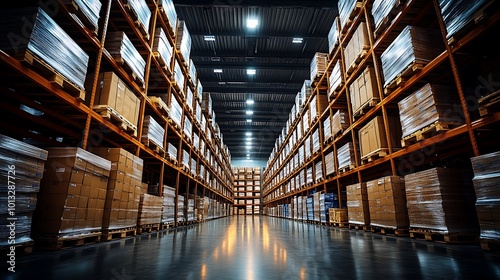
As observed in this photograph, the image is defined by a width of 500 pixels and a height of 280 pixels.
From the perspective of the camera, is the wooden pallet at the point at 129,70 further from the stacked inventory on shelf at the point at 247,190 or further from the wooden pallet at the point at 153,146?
the stacked inventory on shelf at the point at 247,190

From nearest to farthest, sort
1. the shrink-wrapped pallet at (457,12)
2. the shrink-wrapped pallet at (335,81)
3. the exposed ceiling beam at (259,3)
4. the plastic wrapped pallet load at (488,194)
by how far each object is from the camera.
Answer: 1. the plastic wrapped pallet load at (488,194)
2. the shrink-wrapped pallet at (457,12)
3. the shrink-wrapped pallet at (335,81)
4. the exposed ceiling beam at (259,3)

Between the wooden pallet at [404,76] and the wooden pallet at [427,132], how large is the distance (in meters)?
1.05

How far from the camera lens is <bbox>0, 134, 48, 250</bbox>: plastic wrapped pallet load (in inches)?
92.2

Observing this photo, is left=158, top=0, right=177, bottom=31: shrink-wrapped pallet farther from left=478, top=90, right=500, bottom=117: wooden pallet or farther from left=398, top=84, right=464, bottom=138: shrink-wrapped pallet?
left=478, top=90, right=500, bottom=117: wooden pallet

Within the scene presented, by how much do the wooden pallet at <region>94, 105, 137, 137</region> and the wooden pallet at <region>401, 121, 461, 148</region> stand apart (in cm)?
520

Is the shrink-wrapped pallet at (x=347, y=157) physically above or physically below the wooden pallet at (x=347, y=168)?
above

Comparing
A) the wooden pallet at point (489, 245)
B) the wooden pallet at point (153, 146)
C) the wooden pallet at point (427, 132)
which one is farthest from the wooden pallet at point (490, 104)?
the wooden pallet at point (153, 146)

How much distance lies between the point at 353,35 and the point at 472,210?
16.0 feet

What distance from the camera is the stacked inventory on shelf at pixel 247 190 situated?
26.8 m

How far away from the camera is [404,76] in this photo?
4617 mm

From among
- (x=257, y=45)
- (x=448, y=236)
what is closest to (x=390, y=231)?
(x=448, y=236)

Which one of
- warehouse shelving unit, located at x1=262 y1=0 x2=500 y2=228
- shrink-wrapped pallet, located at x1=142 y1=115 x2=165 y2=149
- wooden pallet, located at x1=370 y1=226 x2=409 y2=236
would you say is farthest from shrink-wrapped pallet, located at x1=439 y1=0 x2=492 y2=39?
shrink-wrapped pallet, located at x1=142 y1=115 x2=165 y2=149

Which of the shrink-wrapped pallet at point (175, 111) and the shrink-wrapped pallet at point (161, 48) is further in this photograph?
the shrink-wrapped pallet at point (175, 111)

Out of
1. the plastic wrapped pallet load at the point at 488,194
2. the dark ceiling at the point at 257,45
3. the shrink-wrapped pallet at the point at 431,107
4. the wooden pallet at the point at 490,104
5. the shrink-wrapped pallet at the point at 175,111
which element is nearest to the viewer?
the plastic wrapped pallet load at the point at 488,194
